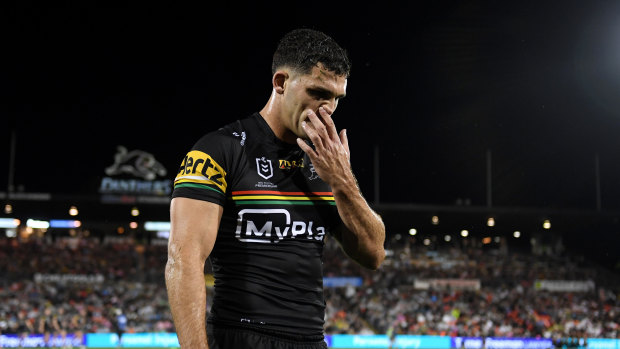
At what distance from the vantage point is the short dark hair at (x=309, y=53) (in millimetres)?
2357

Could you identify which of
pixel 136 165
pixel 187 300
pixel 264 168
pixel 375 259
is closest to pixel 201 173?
pixel 264 168

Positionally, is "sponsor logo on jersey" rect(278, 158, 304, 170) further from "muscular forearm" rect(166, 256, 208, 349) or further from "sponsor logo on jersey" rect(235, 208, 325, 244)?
"muscular forearm" rect(166, 256, 208, 349)

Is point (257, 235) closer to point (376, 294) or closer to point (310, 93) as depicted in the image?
point (310, 93)

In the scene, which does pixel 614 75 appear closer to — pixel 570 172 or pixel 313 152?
pixel 570 172

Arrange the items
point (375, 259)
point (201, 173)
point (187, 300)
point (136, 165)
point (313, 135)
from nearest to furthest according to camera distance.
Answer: point (187, 300) → point (201, 173) → point (313, 135) → point (375, 259) → point (136, 165)

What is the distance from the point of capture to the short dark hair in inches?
92.8

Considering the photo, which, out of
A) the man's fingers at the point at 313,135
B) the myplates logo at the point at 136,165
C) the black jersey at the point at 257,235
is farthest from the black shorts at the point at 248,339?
the myplates logo at the point at 136,165

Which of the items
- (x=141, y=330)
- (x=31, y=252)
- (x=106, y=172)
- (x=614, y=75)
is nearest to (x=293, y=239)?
(x=614, y=75)

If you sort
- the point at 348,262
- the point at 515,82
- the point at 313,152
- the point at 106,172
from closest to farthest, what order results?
the point at 313,152, the point at 515,82, the point at 106,172, the point at 348,262

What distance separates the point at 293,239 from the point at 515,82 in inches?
884

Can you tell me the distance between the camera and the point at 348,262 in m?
33.8

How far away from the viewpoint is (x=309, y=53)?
236 cm

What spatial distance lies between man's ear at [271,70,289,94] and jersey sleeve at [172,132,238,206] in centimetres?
35

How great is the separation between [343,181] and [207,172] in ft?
1.63
